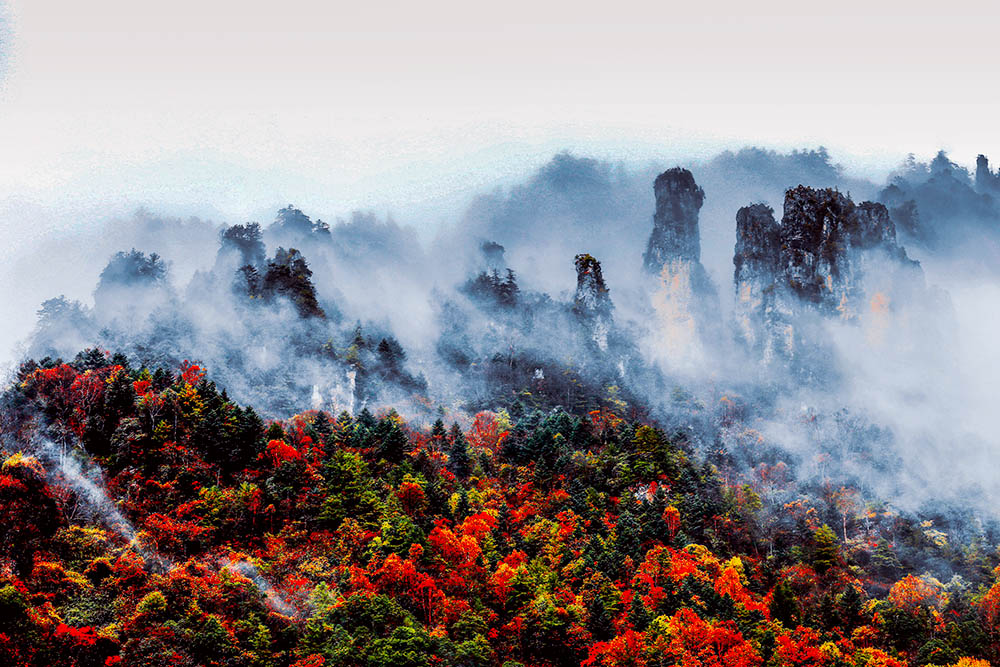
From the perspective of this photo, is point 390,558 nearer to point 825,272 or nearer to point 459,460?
point 459,460

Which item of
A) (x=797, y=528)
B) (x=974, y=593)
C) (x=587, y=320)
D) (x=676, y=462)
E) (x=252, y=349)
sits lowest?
(x=974, y=593)

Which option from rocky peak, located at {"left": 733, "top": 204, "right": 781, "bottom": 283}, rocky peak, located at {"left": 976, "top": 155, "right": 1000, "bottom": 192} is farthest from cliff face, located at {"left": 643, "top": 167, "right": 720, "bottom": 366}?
rocky peak, located at {"left": 976, "top": 155, "right": 1000, "bottom": 192}

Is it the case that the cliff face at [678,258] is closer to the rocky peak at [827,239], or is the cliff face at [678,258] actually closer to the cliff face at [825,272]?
the cliff face at [825,272]

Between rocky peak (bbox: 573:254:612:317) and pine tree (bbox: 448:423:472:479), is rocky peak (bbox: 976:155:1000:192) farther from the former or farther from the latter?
pine tree (bbox: 448:423:472:479)

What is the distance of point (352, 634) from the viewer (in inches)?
2019

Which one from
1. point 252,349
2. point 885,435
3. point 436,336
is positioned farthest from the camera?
point 436,336

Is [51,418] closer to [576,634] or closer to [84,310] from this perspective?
[576,634]

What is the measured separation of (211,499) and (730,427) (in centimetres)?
9157

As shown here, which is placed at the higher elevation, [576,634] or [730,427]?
[730,427]

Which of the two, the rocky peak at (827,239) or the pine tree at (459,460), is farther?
the rocky peak at (827,239)

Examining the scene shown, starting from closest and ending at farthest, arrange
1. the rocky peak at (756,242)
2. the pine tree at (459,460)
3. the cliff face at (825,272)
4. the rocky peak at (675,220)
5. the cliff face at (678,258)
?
the pine tree at (459,460)
the cliff face at (825,272)
the rocky peak at (756,242)
the cliff face at (678,258)
the rocky peak at (675,220)

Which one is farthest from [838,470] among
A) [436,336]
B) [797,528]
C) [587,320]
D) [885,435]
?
[436,336]

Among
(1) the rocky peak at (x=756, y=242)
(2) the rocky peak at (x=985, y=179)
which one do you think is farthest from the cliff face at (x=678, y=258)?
(2) the rocky peak at (x=985, y=179)

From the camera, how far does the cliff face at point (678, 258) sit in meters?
165
